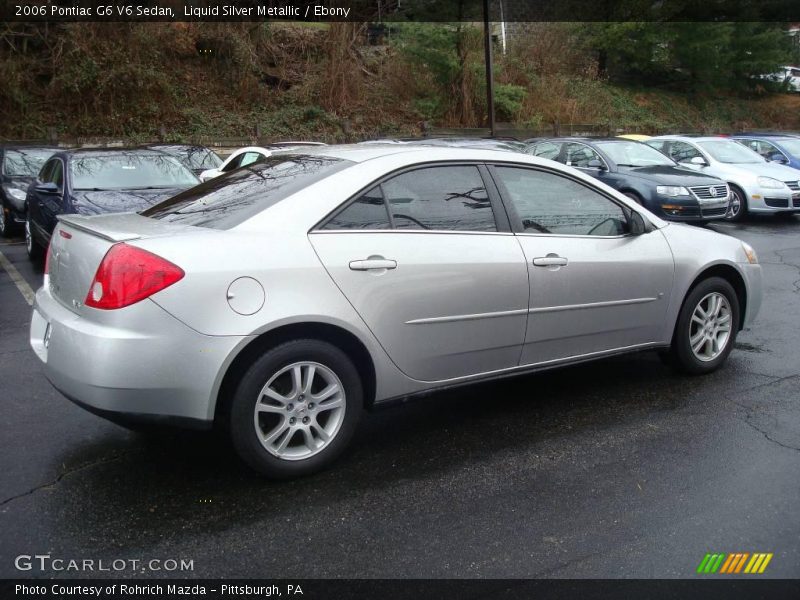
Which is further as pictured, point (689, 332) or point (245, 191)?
point (689, 332)

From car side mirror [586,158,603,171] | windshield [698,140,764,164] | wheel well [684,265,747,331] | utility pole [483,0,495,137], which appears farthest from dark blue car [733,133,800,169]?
wheel well [684,265,747,331]

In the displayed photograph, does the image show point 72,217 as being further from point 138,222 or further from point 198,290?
point 198,290

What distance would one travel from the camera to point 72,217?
428 cm

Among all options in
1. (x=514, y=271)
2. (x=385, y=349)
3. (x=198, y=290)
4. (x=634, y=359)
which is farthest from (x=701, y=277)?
(x=198, y=290)

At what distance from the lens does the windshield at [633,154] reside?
13.5m

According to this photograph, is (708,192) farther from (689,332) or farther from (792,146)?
(689,332)

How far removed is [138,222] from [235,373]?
1087 millimetres

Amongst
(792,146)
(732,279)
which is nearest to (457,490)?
(732,279)

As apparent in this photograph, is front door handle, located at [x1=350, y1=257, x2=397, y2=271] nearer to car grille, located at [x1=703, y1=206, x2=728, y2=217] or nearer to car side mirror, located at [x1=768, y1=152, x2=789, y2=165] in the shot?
car grille, located at [x1=703, y1=206, x2=728, y2=217]

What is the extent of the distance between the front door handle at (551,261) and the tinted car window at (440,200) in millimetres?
315

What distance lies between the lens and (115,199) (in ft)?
29.8

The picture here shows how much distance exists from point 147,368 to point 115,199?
6.33 meters

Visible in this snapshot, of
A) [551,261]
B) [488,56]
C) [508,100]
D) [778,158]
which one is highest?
[488,56]

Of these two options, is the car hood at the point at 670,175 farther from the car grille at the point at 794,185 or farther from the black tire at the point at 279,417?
the black tire at the point at 279,417
